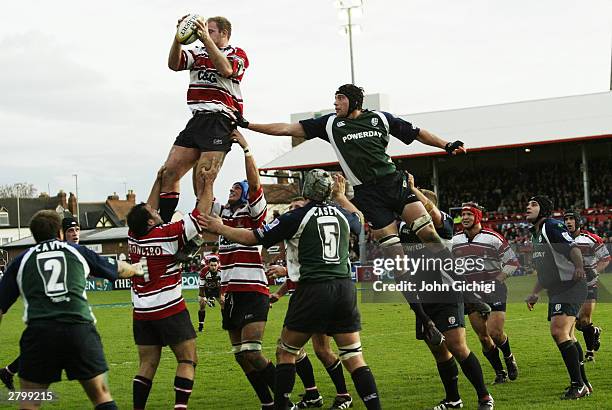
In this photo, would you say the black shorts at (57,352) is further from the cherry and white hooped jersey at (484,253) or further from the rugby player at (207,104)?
the cherry and white hooped jersey at (484,253)

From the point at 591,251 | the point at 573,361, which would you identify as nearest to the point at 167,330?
the point at 573,361

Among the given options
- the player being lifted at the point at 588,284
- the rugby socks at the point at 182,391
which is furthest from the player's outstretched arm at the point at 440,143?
the player being lifted at the point at 588,284

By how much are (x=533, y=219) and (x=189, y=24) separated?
518 centimetres

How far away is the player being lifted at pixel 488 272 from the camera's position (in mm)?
12609

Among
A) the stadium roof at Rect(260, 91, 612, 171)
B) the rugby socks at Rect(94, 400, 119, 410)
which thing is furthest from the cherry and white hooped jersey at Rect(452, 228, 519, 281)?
the stadium roof at Rect(260, 91, 612, 171)

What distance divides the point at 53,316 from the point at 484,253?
7.12 metres

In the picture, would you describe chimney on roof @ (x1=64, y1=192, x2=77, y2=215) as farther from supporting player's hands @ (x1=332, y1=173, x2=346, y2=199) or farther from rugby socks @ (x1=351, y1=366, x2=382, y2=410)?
rugby socks @ (x1=351, y1=366, x2=382, y2=410)

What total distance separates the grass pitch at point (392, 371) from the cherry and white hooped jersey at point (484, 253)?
1.51m

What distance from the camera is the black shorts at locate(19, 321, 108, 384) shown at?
737 centimetres

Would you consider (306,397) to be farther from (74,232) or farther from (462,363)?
(74,232)

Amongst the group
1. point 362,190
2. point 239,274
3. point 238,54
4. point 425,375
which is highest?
point 238,54

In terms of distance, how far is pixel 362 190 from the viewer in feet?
32.7

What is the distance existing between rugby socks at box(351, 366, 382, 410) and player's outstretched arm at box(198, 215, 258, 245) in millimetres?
1599

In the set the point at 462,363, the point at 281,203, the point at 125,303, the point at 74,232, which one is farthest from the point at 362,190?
the point at 281,203
